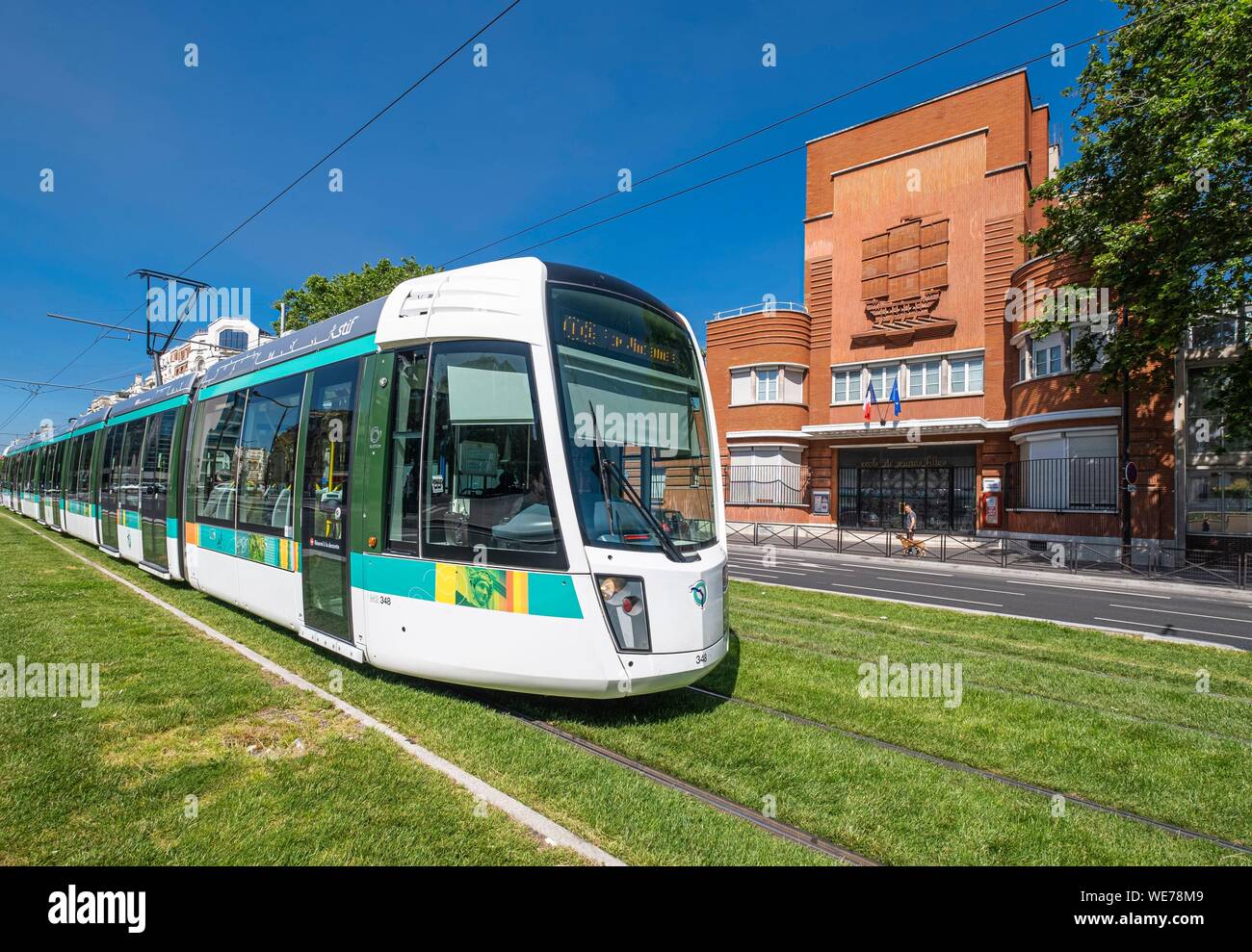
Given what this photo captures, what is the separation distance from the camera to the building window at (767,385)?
30422mm

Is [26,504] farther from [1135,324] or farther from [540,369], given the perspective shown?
[1135,324]

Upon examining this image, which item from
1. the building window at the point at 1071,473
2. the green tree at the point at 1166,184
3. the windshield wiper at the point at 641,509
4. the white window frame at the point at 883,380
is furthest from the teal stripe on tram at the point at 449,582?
the white window frame at the point at 883,380

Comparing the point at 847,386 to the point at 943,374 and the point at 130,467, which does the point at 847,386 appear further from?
the point at 130,467

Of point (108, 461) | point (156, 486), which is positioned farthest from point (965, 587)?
point (108, 461)

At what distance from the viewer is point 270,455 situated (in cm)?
700

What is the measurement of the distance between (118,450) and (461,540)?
39.3 ft

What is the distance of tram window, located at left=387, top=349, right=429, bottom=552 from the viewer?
503cm

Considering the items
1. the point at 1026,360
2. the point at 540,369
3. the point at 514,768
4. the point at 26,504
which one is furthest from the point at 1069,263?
the point at 26,504

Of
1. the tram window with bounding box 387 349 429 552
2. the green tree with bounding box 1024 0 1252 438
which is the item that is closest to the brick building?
the green tree with bounding box 1024 0 1252 438

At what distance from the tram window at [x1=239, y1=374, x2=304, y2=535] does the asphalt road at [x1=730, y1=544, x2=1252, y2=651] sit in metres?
10.6

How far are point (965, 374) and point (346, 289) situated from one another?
2974cm

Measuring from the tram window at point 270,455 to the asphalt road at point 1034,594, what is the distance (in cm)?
1062

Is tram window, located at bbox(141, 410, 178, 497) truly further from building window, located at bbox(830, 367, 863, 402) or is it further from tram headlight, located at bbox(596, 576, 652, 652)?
building window, located at bbox(830, 367, 863, 402)

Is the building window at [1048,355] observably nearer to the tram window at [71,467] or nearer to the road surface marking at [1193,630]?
the road surface marking at [1193,630]
